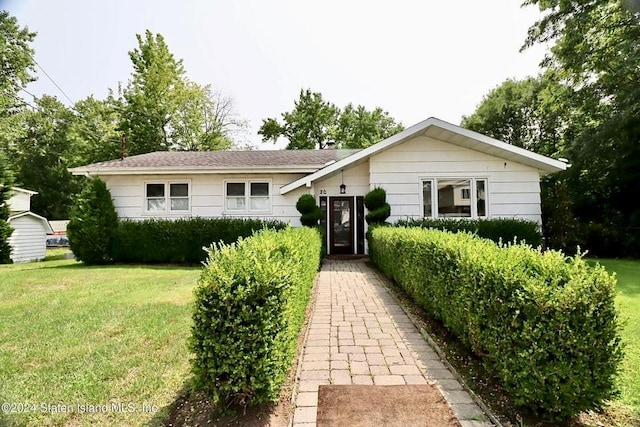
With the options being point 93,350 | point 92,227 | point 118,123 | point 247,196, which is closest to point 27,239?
point 92,227

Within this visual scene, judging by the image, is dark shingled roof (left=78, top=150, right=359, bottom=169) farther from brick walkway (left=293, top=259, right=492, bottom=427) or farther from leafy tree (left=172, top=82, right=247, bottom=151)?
leafy tree (left=172, top=82, right=247, bottom=151)

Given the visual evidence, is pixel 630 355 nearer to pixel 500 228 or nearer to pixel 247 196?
pixel 500 228

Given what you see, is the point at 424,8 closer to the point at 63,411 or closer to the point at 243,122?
the point at 63,411

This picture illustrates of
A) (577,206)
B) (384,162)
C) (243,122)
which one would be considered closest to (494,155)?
(384,162)

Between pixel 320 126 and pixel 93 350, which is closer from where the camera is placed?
pixel 93 350

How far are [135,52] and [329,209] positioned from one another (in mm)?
26178

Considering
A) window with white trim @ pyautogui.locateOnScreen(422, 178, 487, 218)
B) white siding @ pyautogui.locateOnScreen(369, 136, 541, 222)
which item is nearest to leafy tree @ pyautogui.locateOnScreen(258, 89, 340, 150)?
white siding @ pyautogui.locateOnScreen(369, 136, 541, 222)

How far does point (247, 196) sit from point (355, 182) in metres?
4.23

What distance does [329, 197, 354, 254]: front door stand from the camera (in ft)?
43.0

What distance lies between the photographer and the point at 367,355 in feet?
12.8

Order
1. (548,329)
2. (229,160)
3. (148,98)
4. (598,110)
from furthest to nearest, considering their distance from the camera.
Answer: (148,98)
(598,110)
(229,160)
(548,329)

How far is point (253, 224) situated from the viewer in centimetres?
1206

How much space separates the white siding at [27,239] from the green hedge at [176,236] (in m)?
7.06

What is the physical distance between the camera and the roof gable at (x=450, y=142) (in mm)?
11273
